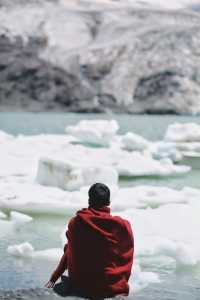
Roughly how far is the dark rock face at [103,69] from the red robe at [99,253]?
47589 mm

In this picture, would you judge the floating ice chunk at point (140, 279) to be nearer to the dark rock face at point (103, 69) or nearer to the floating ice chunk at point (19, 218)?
the floating ice chunk at point (19, 218)

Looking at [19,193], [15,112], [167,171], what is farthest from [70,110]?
[19,193]

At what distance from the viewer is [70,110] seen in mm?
53281

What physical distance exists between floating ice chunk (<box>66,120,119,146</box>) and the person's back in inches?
643

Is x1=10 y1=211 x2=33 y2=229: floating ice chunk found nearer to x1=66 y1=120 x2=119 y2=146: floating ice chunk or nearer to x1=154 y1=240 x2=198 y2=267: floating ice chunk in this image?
x1=154 y1=240 x2=198 y2=267: floating ice chunk

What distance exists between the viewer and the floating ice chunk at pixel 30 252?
5.55m

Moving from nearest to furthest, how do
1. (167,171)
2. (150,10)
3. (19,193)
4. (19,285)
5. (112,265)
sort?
1. (112,265)
2. (19,285)
3. (19,193)
4. (167,171)
5. (150,10)

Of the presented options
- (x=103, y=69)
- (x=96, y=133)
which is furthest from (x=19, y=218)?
(x=103, y=69)

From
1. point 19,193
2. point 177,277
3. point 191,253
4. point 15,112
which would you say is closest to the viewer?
point 177,277

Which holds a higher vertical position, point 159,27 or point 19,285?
point 19,285

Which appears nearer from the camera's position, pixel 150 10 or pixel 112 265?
pixel 112 265

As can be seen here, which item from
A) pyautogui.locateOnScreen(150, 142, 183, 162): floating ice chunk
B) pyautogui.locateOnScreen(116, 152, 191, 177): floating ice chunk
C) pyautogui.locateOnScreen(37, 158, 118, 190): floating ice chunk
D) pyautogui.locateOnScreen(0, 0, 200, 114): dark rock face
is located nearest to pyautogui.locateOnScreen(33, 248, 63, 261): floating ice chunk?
pyautogui.locateOnScreen(37, 158, 118, 190): floating ice chunk

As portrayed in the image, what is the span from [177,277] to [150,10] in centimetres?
6256

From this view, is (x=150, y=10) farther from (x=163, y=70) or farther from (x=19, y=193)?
(x=19, y=193)
